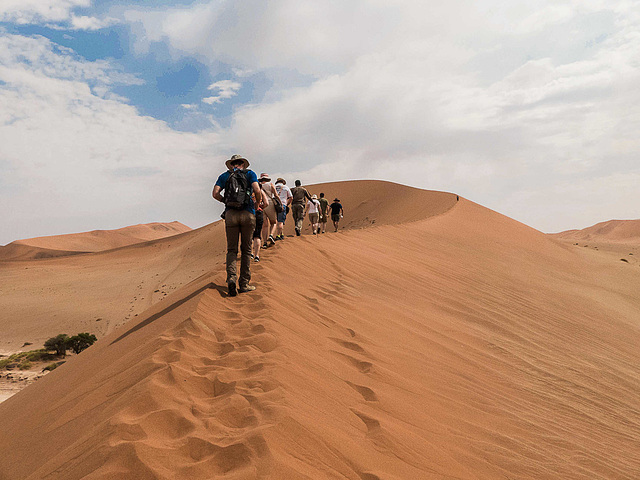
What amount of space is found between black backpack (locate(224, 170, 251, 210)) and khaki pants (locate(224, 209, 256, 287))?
11 cm

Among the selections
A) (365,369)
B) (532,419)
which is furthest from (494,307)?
(365,369)

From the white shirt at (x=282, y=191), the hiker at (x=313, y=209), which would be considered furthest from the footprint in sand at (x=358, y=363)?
the hiker at (x=313, y=209)

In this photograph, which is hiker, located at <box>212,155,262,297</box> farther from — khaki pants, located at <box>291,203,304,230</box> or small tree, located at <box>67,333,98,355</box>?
small tree, located at <box>67,333,98,355</box>

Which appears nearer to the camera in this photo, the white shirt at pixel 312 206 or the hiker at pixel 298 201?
the hiker at pixel 298 201

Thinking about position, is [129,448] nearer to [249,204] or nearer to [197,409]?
[197,409]

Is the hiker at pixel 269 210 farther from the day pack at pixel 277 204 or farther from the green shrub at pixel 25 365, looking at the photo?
the green shrub at pixel 25 365

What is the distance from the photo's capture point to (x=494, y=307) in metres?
7.16

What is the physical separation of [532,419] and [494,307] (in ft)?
12.5

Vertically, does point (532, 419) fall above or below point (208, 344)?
below

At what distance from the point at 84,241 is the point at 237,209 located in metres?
88.6

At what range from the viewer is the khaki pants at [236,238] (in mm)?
5082

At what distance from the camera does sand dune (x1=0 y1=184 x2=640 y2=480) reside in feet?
7.26

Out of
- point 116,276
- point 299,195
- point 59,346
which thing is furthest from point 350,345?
point 116,276

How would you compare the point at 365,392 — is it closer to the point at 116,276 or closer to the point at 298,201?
the point at 298,201
